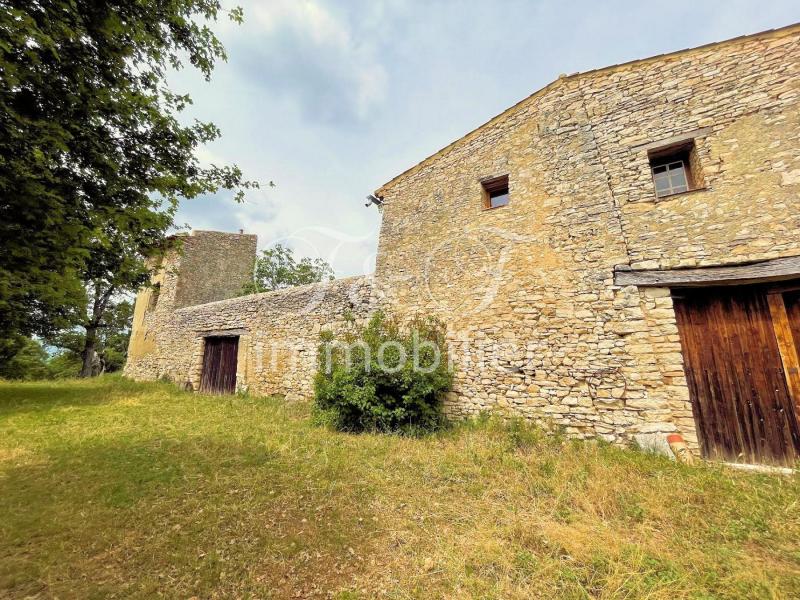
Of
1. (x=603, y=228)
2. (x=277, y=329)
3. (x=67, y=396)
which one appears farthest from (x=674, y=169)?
(x=67, y=396)

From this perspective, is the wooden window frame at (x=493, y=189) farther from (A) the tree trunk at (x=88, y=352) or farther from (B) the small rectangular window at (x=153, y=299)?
(A) the tree trunk at (x=88, y=352)

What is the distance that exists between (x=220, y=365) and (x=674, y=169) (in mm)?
11928

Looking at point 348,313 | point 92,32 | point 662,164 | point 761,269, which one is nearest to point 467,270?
point 348,313

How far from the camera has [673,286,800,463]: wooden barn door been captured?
426 centimetres

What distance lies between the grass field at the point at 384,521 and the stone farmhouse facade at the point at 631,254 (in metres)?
0.87

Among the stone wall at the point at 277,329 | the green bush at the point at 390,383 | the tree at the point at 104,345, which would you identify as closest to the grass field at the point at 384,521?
the green bush at the point at 390,383

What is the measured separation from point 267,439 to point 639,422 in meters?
5.62

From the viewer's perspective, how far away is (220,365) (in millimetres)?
10219

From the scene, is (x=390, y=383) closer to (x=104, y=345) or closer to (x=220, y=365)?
(x=220, y=365)

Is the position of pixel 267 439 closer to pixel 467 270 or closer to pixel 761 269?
pixel 467 270

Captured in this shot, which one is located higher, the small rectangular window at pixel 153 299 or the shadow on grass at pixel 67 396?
the small rectangular window at pixel 153 299

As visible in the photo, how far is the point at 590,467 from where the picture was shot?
4074 millimetres

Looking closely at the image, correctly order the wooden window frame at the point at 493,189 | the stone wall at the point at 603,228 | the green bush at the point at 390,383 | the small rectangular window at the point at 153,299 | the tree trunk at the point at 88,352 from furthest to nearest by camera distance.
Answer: the tree trunk at the point at 88,352 → the small rectangular window at the point at 153,299 → the wooden window frame at the point at 493,189 → the green bush at the point at 390,383 → the stone wall at the point at 603,228

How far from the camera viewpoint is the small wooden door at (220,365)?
985cm
